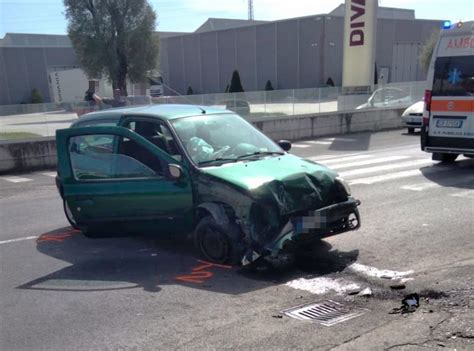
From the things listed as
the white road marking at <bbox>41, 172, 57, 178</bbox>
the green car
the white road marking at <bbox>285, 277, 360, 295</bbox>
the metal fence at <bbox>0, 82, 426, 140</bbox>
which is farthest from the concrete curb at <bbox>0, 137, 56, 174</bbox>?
the white road marking at <bbox>285, 277, 360, 295</bbox>

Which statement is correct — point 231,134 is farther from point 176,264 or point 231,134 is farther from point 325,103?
point 325,103

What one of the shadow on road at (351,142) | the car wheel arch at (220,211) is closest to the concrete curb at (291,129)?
the shadow on road at (351,142)

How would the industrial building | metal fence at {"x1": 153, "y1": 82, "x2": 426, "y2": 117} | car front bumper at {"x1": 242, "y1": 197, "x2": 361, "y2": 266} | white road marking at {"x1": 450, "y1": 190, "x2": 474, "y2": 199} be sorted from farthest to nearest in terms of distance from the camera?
1. the industrial building
2. metal fence at {"x1": 153, "y1": 82, "x2": 426, "y2": 117}
3. white road marking at {"x1": 450, "y1": 190, "x2": 474, "y2": 199}
4. car front bumper at {"x1": 242, "y1": 197, "x2": 361, "y2": 266}

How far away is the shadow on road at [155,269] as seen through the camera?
191 inches

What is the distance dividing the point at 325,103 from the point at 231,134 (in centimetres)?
1370

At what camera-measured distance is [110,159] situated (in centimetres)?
607

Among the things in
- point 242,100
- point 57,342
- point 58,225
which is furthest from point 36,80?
point 57,342

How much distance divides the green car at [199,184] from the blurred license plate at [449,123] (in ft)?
18.9

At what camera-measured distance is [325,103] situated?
19250 millimetres

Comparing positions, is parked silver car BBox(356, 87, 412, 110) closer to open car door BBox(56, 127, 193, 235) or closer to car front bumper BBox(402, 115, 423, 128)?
car front bumper BBox(402, 115, 423, 128)

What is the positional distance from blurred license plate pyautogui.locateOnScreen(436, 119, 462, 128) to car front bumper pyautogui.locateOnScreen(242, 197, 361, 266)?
5.97m

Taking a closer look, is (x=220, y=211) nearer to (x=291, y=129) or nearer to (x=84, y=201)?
(x=84, y=201)

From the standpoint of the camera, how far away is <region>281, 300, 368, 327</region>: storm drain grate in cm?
399

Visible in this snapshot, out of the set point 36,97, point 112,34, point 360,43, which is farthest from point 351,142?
point 36,97
